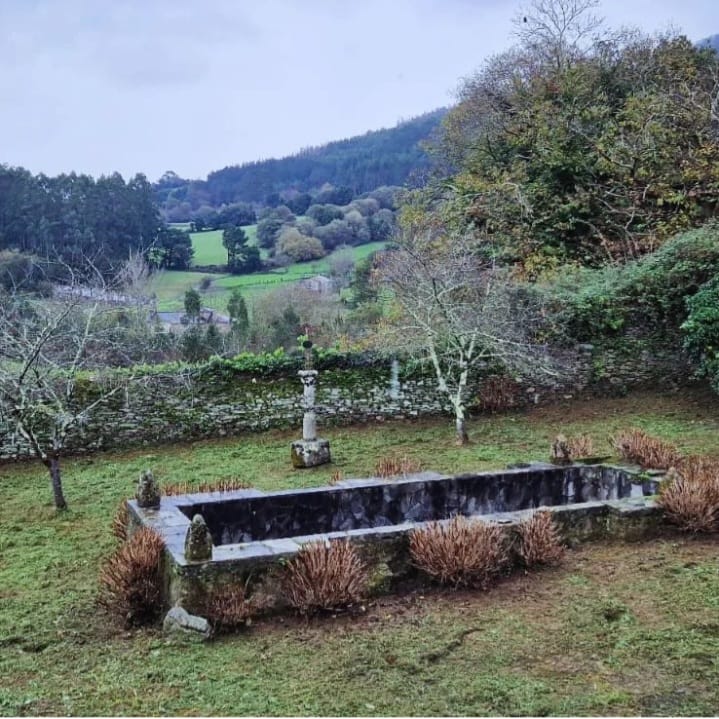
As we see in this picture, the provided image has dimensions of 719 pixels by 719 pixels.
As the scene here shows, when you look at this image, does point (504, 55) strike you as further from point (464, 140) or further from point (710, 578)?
point (710, 578)

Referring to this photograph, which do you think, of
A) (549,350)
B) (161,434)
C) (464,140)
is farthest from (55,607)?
(464,140)

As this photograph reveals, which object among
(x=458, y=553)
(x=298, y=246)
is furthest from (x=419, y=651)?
(x=298, y=246)

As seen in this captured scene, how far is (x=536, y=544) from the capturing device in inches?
233

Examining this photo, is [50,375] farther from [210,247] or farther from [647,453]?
[210,247]

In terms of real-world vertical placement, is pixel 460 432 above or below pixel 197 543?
below

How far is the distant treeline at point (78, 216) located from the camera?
27000mm

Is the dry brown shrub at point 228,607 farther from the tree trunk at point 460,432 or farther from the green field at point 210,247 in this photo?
the green field at point 210,247

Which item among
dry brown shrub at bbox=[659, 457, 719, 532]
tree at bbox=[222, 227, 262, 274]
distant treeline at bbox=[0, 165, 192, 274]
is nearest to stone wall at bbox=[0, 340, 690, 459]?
dry brown shrub at bbox=[659, 457, 719, 532]

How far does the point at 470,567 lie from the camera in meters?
5.51

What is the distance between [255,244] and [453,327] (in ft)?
89.2

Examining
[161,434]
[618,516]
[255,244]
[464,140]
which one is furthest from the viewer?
[255,244]

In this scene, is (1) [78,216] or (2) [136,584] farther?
(1) [78,216]

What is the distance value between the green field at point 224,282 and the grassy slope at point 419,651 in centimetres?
2260

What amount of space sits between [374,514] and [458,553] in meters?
2.11
